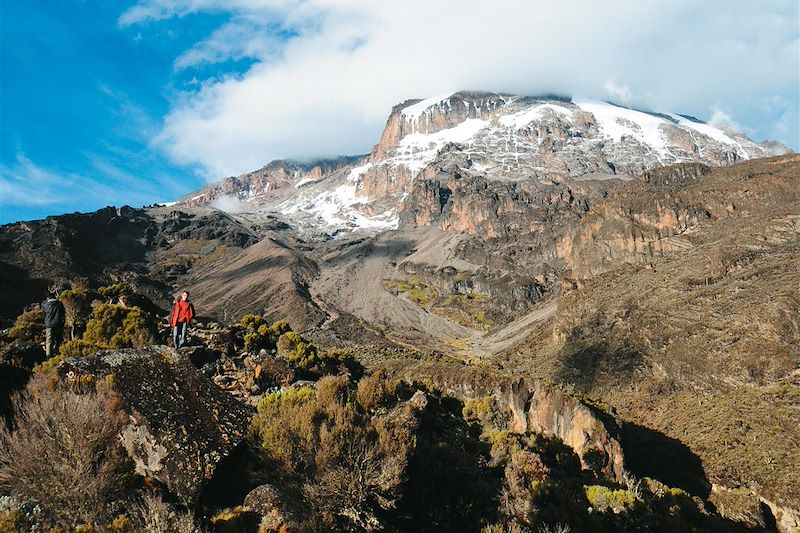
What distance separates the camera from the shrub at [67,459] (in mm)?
7266

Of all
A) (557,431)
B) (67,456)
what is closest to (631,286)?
(557,431)

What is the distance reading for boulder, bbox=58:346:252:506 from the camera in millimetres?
8477

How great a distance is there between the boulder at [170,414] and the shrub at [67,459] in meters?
0.43

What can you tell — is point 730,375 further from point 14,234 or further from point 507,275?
point 14,234

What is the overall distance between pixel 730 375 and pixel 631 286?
136 ft

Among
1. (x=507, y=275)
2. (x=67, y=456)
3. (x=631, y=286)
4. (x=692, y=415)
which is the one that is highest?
(x=507, y=275)

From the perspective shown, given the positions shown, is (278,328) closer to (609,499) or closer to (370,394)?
(370,394)

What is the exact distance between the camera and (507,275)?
7121 inches

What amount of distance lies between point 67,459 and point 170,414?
190cm

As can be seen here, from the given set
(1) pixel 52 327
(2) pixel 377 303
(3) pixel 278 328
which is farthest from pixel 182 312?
(2) pixel 377 303

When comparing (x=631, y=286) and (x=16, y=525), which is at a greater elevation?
(x=631, y=286)

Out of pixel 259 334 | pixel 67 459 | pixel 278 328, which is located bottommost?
pixel 67 459

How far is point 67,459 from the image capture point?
7.62 metres

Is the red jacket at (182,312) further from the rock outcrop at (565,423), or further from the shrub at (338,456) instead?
the rock outcrop at (565,423)
